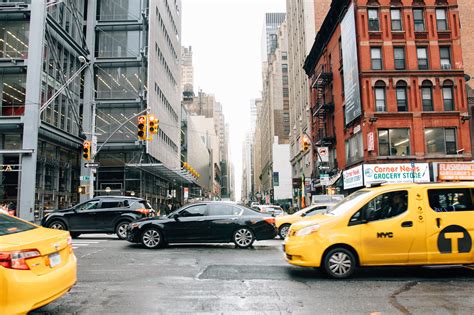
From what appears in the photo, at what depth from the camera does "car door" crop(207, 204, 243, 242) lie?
13.0m

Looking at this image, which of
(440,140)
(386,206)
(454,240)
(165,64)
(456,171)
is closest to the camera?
(454,240)

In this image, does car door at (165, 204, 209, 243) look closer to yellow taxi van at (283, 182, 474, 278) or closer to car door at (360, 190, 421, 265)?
yellow taxi van at (283, 182, 474, 278)

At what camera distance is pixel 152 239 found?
1293cm

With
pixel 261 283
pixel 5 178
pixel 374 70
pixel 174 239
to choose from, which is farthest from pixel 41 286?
pixel 374 70

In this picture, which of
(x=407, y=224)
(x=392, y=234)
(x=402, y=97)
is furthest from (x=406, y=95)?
(x=392, y=234)

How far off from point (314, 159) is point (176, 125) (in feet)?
80.3

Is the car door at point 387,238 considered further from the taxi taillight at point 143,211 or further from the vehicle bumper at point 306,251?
the taxi taillight at point 143,211

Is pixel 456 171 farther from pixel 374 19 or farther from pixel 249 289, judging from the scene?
pixel 249 289

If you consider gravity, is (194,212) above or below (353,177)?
below

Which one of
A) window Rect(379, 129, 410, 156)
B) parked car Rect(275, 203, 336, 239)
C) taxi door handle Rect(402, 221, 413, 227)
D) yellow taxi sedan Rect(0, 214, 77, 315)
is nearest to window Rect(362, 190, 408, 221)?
taxi door handle Rect(402, 221, 413, 227)

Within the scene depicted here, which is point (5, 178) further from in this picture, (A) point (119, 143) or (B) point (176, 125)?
(B) point (176, 125)

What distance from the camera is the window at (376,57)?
31.5 metres

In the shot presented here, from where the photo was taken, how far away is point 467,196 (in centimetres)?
846

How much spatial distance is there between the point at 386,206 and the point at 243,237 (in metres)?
5.79
